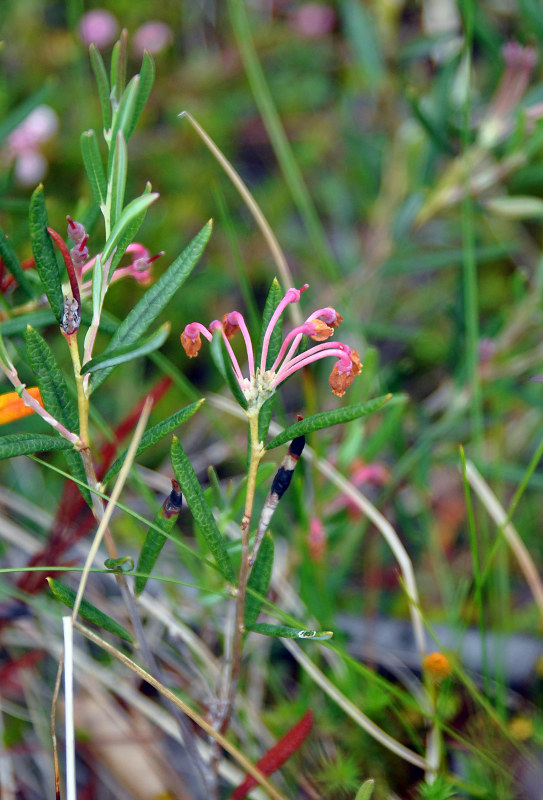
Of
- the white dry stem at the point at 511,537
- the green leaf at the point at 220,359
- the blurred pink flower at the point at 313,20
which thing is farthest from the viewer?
the blurred pink flower at the point at 313,20

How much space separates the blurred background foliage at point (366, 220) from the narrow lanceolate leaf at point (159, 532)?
1.07ft

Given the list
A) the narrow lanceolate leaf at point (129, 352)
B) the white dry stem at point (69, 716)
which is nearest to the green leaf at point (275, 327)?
the narrow lanceolate leaf at point (129, 352)

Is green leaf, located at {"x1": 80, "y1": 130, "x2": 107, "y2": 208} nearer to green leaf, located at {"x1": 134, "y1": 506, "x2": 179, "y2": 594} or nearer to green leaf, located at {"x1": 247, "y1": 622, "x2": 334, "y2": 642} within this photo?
green leaf, located at {"x1": 134, "y1": 506, "x2": 179, "y2": 594}

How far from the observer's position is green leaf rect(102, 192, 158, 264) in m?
0.54

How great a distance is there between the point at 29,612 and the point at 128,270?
65cm

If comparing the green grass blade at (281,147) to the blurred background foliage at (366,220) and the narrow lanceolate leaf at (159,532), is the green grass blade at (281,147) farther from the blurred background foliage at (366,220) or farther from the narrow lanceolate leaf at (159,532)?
the narrow lanceolate leaf at (159,532)

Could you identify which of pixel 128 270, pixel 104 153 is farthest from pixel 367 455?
pixel 104 153

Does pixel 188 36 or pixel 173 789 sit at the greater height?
pixel 188 36

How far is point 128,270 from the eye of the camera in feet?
2.38

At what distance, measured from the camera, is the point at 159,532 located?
2.27 feet

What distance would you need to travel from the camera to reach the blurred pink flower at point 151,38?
178 cm

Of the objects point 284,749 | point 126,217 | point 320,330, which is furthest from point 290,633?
point 126,217

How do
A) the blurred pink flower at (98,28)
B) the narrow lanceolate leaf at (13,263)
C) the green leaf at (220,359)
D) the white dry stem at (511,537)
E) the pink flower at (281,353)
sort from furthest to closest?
the blurred pink flower at (98,28) < the white dry stem at (511,537) < the narrow lanceolate leaf at (13,263) < the pink flower at (281,353) < the green leaf at (220,359)

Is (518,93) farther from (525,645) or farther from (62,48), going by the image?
(62,48)
